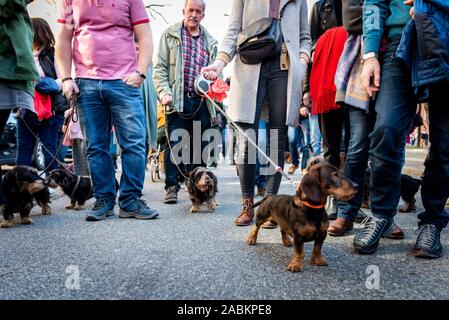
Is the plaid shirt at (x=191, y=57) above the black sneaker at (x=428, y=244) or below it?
above

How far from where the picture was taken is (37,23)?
4633mm

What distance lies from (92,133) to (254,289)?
→ 2534 mm

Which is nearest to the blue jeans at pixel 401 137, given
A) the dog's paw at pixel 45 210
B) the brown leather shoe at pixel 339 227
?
the brown leather shoe at pixel 339 227

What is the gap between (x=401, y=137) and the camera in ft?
8.26

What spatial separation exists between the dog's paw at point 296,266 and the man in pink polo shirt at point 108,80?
Answer: 1.87 m

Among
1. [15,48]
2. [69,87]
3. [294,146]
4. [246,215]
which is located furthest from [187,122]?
[294,146]

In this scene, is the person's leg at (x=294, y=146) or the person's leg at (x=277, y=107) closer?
the person's leg at (x=277, y=107)

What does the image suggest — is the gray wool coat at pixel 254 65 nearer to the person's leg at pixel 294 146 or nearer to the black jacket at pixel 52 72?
the black jacket at pixel 52 72

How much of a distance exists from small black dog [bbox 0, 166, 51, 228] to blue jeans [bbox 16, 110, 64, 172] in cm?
82

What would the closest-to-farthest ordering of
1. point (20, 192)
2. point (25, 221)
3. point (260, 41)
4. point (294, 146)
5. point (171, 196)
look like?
point (260, 41) → point (25, 221) → point (20, 192) → point (171, 196) → point (294, 146)

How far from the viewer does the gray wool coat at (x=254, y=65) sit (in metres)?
3.39

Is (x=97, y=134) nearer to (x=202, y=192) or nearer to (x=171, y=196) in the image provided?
(x=202, y=192)

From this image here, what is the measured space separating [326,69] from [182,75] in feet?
7.02

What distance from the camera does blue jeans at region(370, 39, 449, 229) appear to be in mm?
2467
